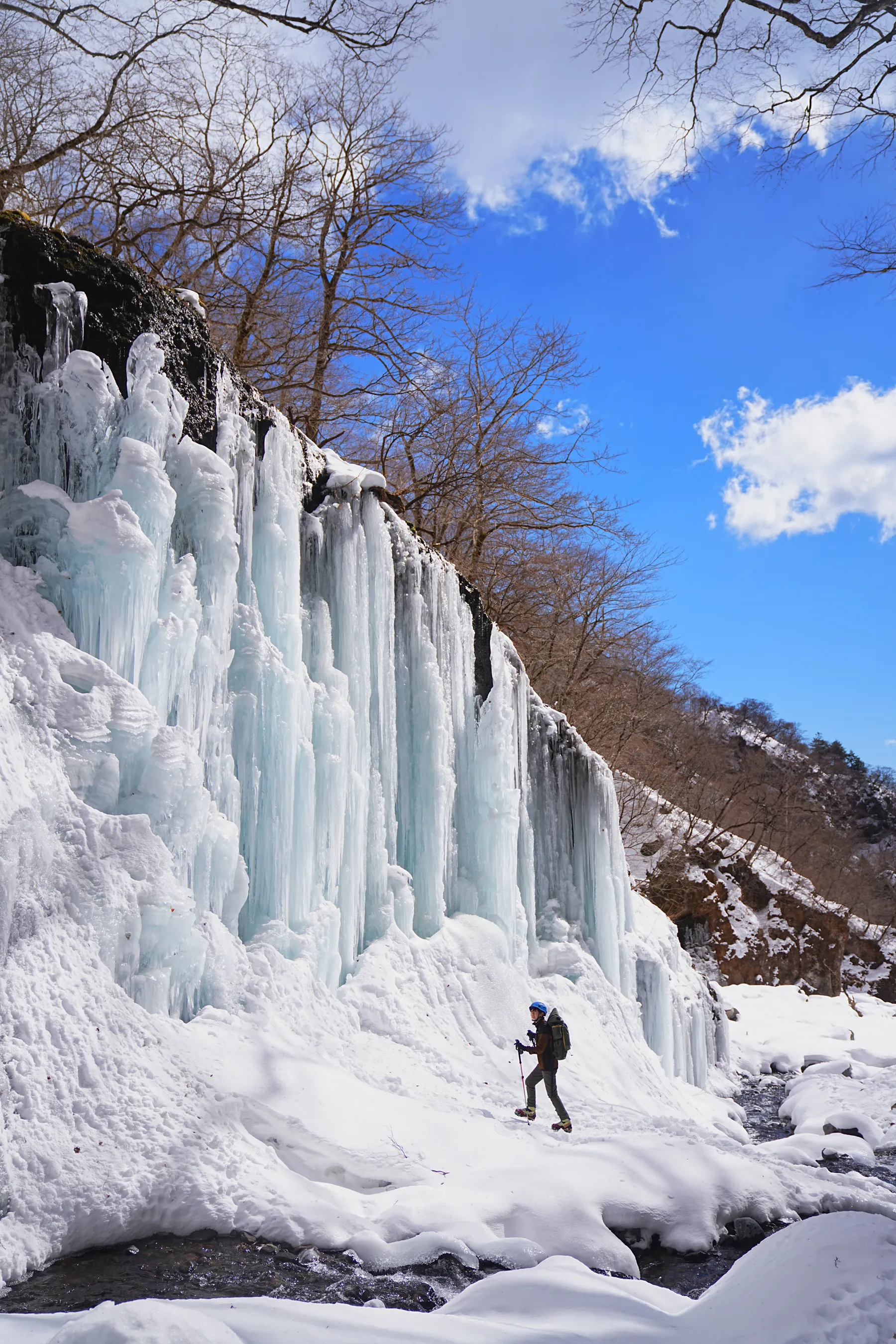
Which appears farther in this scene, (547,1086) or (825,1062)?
(825,1062)

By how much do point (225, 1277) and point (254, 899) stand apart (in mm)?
3115

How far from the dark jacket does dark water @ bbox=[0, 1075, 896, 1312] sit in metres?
2.51

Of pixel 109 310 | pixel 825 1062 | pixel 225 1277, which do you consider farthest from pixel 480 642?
pixel 825 1062

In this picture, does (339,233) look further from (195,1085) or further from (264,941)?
(195,1085)

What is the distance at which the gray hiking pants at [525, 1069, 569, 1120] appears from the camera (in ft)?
22.4

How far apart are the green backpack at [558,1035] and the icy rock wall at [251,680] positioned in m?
1.64

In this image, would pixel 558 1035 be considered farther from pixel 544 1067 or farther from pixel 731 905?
pixel 731 905

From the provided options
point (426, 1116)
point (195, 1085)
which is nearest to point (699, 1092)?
point (426, 1116)

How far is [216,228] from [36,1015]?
9777mm

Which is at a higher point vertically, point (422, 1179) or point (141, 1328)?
point (141, 1328)

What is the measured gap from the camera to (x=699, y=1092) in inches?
493

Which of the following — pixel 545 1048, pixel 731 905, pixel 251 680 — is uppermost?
pixel 731 905

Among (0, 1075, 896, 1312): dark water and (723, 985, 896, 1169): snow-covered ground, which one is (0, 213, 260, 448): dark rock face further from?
(723, 985, 896, 1169): snow-covered ground

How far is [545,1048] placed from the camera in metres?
6.96
